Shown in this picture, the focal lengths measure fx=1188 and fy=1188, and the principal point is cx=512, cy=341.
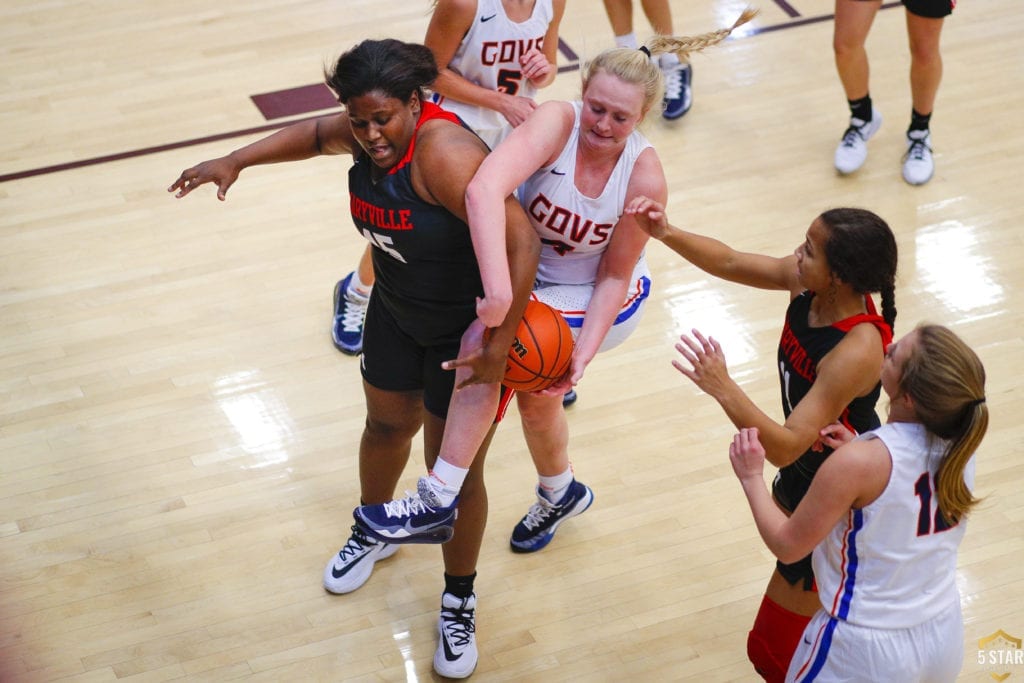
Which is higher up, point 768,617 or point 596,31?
point 768,617

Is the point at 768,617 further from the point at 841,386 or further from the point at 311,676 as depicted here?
→ the point at 311,676

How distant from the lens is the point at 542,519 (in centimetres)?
334

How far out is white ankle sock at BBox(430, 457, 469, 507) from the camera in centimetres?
268

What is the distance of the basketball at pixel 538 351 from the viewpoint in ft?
8.66

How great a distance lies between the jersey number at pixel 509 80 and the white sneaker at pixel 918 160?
209 centimetres

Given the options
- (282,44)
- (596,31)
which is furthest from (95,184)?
(596,31)

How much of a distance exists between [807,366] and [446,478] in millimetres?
832

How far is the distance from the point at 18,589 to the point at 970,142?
4131mm

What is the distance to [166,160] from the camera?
16.3ft

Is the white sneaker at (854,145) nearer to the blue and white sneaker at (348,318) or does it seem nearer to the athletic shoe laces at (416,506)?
the blue and white sneaker at (348,318)

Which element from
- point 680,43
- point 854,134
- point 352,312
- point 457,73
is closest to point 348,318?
point 352,312

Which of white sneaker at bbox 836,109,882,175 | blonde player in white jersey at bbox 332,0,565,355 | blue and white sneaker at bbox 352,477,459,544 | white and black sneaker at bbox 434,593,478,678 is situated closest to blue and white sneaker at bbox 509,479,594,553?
white and black sneaker at bbox 434,593,478,678

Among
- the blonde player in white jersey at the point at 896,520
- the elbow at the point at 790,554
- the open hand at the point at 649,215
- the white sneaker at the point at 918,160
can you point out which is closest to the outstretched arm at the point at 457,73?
the open hand at the point at 649,215

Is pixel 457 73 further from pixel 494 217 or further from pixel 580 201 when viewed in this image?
pixel 494 217
